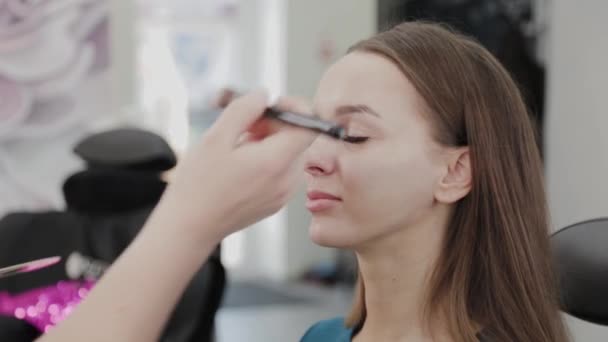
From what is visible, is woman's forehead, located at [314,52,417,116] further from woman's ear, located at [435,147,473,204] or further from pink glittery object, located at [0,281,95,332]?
pink glittery object, located at [0,281,95,332]

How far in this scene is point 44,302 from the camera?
1.77 metres

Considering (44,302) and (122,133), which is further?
(122,133)

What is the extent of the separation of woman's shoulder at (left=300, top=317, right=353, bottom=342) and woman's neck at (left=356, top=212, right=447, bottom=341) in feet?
0.32

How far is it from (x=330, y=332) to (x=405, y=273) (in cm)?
21

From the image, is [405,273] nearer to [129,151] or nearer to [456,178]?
[456,178]

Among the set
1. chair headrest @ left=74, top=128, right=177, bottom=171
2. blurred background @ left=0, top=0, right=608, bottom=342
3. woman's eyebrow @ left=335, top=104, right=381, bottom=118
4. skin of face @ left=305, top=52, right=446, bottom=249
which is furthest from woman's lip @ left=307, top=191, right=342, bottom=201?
chair headrest @ left=74, top=128, right=177, bottom=171

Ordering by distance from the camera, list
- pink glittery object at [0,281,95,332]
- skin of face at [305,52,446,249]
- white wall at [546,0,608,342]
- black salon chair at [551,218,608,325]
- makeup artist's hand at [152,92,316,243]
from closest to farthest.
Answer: makeup artist's hand at [152,92,316,243], skin of face at [305,52,446,249], black salon chair at [551,218,608,325], pink glittery object at [0,281,95,332], white wall at [546,0,608,342]

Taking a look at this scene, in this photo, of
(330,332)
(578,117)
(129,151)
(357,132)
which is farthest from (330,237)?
(578,117)

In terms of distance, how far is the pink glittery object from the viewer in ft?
5.63

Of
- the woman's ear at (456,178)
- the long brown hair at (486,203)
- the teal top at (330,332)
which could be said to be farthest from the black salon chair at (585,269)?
the teal top at (330,332)

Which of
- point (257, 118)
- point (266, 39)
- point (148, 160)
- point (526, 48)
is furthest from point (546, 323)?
point (266, 39)

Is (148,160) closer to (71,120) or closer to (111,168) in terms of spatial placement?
(111,168)

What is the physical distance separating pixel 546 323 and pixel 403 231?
0.25 meters

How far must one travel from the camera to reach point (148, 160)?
183 centimetres
